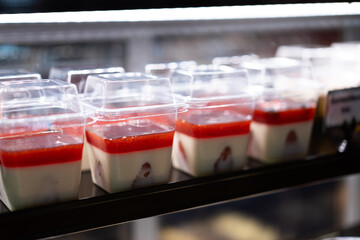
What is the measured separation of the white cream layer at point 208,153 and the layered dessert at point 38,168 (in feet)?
1.04

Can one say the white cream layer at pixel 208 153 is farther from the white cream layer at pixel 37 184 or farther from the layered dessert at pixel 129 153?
the white cream layer at pixel 37 184

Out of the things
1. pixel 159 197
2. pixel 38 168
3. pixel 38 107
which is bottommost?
pixel 159 197

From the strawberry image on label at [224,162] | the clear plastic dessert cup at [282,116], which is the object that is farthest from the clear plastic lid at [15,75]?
the clear plastic dessert cup at [282,116]

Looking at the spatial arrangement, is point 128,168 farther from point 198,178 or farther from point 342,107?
point 342,107

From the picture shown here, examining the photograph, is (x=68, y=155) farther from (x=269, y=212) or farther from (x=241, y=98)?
(x=269, y=212)

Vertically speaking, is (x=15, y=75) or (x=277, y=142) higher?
(x=15, y=75)

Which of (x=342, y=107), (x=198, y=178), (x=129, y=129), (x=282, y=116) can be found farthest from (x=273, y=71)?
(x=129, y=129)

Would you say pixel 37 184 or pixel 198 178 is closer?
pixel 37 184

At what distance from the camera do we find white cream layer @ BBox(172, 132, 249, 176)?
1.26 metres

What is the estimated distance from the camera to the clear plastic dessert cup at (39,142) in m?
1.03

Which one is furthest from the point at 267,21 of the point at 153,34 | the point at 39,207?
the point at 39,207

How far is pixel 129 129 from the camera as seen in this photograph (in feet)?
3.74

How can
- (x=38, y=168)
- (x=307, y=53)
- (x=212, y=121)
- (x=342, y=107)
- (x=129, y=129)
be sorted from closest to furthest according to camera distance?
(x=38, y=168) < (x=129, y=129) < (x=212, y=121) < (x=342, y=107) < (x=307, y=53)

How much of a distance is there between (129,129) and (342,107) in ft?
2.46
